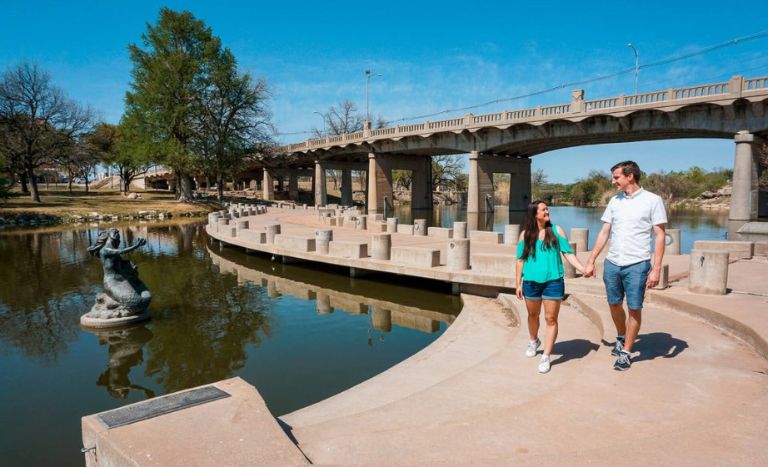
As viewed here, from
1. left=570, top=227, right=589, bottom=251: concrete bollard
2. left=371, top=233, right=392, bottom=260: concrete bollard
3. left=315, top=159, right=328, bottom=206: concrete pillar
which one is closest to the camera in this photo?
left=371, top=233, right=392, bottom=260: concrete bollard

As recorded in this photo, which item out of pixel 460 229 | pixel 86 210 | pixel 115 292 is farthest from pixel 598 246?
pixel 86 210

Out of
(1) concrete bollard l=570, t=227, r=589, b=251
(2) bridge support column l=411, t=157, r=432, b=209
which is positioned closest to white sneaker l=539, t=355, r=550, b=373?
(1) concrete bollard l=570, t=227, r=589, b=251

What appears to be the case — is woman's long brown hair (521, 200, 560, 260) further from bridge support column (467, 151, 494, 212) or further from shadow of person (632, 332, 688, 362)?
bridge support column (467, 151, 494, 212)

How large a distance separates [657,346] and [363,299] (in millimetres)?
9023

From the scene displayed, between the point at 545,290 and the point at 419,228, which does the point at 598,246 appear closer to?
the point at 545,290

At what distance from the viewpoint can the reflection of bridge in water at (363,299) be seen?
491 inches

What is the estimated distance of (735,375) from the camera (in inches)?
223

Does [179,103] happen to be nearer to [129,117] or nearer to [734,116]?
[129,117]

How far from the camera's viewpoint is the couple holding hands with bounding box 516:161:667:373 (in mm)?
5699

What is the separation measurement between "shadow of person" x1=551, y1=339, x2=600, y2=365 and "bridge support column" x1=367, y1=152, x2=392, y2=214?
52.2 meters

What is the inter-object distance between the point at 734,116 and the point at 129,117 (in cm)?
5520

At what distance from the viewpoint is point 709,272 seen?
9344 millimetres

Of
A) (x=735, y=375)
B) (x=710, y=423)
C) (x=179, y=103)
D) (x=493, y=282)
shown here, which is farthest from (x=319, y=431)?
(x=179, y=103)

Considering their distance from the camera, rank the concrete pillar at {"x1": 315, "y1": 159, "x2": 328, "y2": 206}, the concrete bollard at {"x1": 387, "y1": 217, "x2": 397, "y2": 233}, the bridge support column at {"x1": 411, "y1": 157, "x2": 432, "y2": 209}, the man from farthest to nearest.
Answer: the concrete pillar at {"x1": 315, "y1": 159, "x2": 328, "y2": 206}
the bridge support column at {"x1": 411, "y1": 157, "x2": 432, "y2": 209}
the concrete bollard at {"x1": 387, "y1": 217, "x2": 397, "y2": 233}
the man
